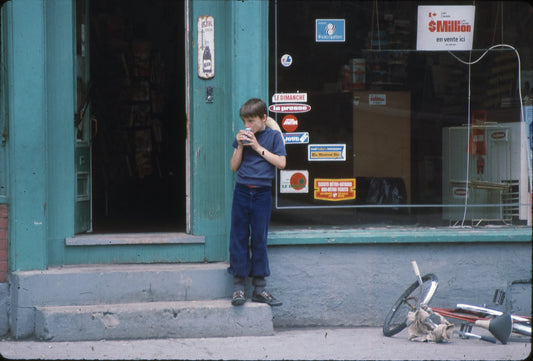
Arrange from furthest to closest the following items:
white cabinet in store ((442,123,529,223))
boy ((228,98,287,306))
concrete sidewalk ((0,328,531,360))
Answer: white cabinet in store ((442,123,529,223)), boy ((228,98,287,306)), concrete sidewalk ((0,328,531,360))

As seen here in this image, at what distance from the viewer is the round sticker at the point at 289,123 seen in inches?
246

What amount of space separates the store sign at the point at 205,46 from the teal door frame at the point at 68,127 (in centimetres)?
6

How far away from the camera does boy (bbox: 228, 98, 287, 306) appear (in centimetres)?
563

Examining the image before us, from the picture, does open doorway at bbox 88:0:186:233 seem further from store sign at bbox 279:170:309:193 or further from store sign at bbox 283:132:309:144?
store sign at bbox 283:132:309:144

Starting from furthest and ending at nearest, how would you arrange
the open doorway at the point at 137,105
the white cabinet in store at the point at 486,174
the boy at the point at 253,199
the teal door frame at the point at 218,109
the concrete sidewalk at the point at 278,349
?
the open doorway at the point at 137,105 < the white cabinet in store at the point at 486,174 < the teal door frame at the point at 218,109 < the boy at the point at 253,199 < the concrete sidewalk at the point at 278,349

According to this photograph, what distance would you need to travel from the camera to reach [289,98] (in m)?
6.24

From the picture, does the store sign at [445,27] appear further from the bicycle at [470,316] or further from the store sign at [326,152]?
the bicycle at [470,316]

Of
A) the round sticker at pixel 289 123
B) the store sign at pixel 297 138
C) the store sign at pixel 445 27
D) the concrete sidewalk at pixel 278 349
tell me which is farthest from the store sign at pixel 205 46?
the concrete sidewalk at pixel 278 349

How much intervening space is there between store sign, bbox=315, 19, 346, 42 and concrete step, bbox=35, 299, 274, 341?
258 centimetres

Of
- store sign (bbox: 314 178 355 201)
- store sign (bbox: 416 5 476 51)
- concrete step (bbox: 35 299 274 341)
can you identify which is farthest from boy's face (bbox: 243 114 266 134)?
store sign (bbox: 416 5 476 51)

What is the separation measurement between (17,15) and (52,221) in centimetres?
182

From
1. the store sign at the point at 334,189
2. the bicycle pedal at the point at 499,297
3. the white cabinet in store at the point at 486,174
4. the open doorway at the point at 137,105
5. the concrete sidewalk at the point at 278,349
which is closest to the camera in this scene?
the concrete sidewalk at the point at 278,349

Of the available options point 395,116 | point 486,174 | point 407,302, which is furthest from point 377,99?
point 407,302

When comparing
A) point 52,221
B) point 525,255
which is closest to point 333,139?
point 525,255
